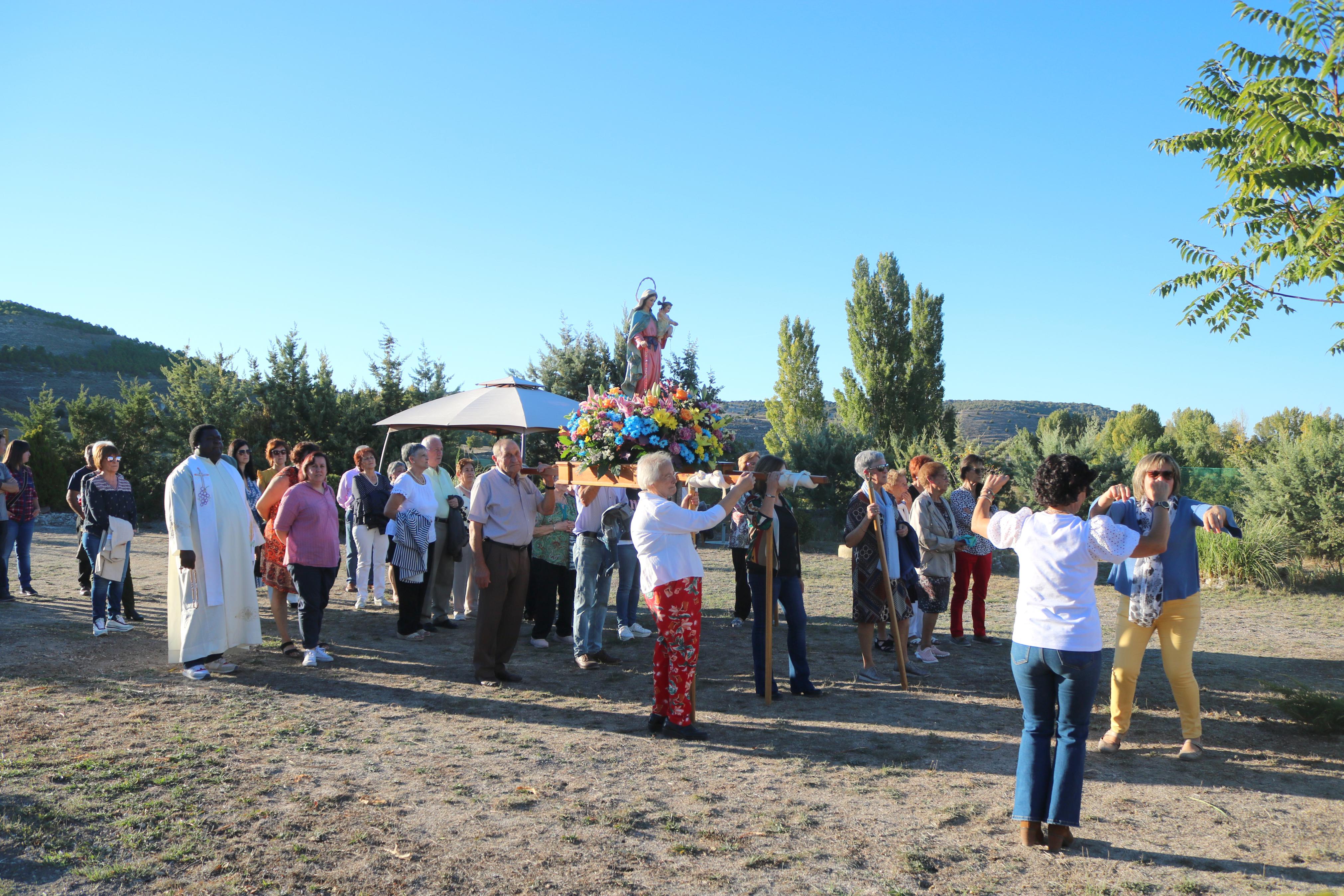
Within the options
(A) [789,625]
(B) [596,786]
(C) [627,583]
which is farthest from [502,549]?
(B) [596,786]

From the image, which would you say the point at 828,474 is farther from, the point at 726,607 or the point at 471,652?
the point at 471,652

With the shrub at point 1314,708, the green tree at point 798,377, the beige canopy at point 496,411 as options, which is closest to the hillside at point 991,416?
the green tree at point 798,377

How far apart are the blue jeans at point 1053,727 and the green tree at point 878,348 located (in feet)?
109

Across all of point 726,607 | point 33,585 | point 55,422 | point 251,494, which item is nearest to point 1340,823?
point 726,607

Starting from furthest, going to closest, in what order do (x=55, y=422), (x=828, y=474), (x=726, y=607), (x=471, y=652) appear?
(x=55, y=422), (x=828, y=474), (x=726, y=607), (x=471, y=652)

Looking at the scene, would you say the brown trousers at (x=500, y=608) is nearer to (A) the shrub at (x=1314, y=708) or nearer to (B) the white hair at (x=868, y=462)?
(B) the white hair at (x=868, y=462)

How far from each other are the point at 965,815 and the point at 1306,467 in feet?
45.4

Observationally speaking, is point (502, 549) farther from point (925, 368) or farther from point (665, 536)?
point (925, 368)

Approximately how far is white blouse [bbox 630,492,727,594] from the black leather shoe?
39.6 inches

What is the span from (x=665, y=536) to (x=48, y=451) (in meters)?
24.1

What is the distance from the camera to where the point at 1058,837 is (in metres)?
4.06

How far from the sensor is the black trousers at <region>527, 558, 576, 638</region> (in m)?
9.13

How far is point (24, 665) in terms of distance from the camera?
24.6 feet

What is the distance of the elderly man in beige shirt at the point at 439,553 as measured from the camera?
31.9 ft
